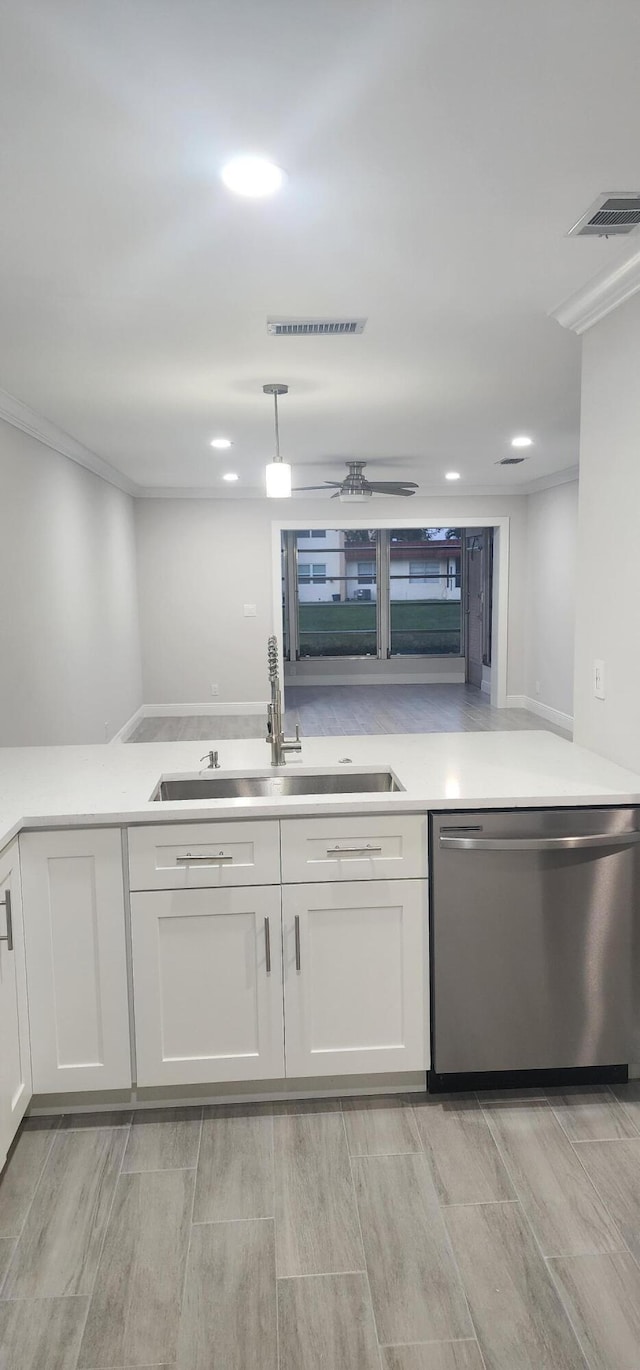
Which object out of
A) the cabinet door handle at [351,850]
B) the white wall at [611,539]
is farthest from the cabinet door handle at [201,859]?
the white wall at [611,539]

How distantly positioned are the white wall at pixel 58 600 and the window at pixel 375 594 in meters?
4.80

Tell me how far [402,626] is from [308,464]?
242 inches

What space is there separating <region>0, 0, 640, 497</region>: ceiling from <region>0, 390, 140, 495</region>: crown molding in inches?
7.7

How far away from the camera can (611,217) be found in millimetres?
2170

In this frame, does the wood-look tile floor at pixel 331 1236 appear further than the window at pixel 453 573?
No

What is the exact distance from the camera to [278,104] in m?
1.62

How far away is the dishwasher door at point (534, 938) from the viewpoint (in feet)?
7.55

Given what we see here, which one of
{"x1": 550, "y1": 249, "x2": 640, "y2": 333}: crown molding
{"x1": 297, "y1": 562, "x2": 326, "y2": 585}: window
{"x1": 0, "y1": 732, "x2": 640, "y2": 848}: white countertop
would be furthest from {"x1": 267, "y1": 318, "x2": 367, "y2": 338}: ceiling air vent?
{"x1": 297, "y1": 562, "x2": 326, "y2": 585}: window

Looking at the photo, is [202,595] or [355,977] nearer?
[355,977]

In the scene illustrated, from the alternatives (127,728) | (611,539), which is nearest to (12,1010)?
(611,539)

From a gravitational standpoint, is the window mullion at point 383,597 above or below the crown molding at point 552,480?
below

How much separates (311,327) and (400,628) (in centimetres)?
996

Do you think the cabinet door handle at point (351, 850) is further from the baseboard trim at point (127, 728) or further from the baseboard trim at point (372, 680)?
the baseboard trim at point (372, 680)

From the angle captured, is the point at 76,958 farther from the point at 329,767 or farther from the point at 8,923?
the point at 329,767
